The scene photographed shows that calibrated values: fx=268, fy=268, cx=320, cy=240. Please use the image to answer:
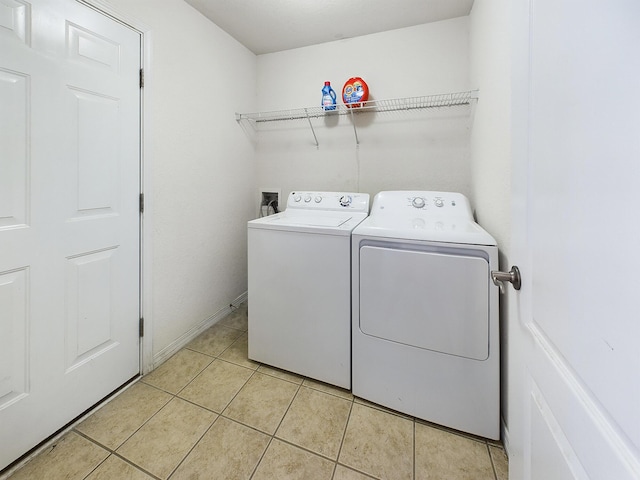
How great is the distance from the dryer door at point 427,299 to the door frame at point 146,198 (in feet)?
4.34

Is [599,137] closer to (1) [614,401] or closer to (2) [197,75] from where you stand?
(1) [614,401]

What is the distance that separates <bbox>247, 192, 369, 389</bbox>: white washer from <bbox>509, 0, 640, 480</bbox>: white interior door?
959 millimetres

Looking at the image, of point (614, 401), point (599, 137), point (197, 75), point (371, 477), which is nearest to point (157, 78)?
point (197, 75)

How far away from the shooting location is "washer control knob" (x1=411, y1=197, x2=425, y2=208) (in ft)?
5.96

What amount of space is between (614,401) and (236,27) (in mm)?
2850

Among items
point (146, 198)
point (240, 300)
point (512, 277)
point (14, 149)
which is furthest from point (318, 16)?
point (240, 300)

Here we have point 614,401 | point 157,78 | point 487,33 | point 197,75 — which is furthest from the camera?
point 197,75

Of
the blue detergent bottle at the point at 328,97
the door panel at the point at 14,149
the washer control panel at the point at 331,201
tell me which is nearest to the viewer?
the door panel at the point at 14,149

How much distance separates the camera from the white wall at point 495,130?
1204mm

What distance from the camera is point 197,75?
1967 mm

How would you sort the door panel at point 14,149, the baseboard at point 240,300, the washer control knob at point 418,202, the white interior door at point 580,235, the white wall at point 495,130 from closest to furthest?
the white interior door at point 580,235 < the door panel at point 14,149 < the white wall at point 495,130 < the washer control knob at point 418,202 < the baseboard at point 240,300

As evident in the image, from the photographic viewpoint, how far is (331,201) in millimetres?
2086

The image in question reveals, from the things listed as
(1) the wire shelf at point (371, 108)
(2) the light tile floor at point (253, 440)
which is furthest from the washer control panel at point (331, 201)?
(2) the light tile floor at point (253, 440)

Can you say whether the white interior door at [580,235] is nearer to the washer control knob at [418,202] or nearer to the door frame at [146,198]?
the washer control knob at [418,202]
